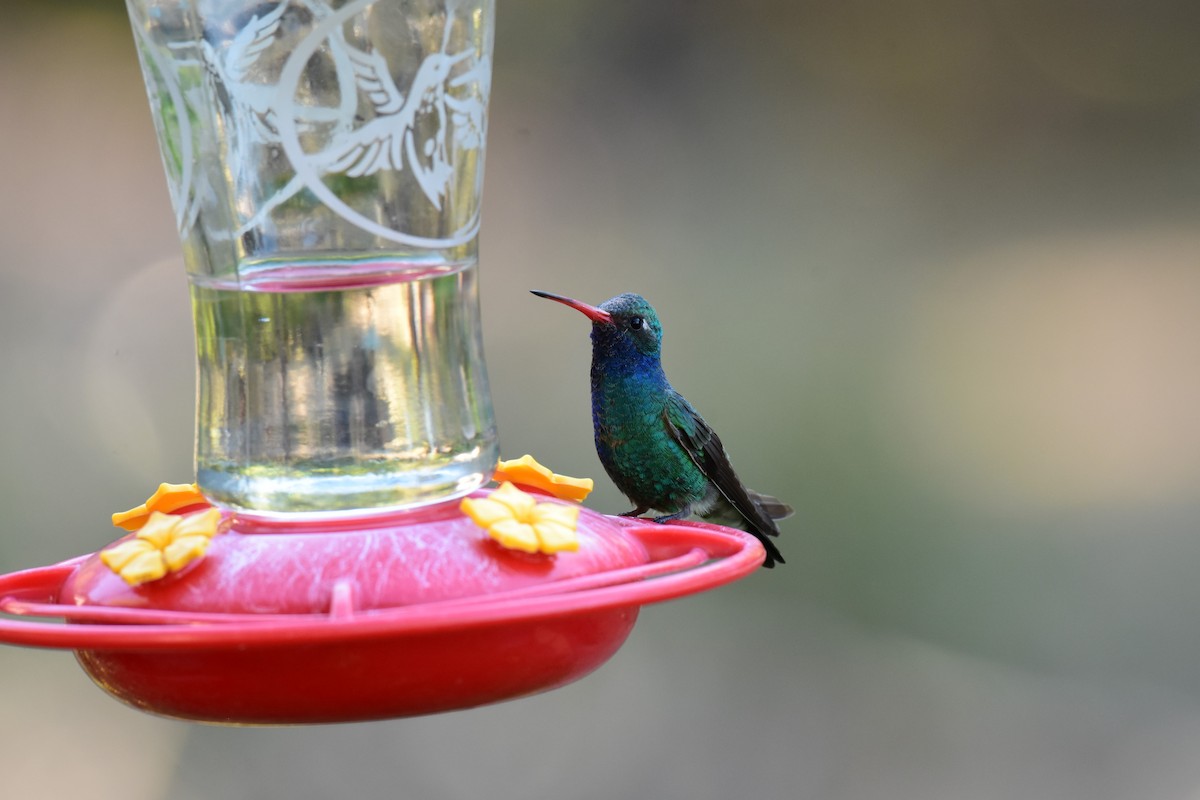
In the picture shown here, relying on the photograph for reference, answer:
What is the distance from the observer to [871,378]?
5.25m

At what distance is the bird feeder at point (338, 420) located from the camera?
1.58m

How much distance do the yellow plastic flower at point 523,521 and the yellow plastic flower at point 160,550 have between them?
313 mm

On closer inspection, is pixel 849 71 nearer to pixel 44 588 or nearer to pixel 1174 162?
pixel 1174 162

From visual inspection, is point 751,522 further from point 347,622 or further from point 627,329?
point 347,622

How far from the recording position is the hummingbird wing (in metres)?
3.08

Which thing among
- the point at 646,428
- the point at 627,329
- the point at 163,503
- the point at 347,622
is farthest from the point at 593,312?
the point at 347,622

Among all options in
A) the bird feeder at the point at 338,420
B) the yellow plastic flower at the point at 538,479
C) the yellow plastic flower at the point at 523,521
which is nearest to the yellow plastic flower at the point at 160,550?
the bird feeder at the point at 338,420

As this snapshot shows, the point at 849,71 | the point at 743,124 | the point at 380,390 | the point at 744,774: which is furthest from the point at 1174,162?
the point at 380,390

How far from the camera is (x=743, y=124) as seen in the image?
220 inches

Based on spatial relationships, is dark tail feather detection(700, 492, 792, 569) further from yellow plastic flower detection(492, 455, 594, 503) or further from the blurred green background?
the blurred green background

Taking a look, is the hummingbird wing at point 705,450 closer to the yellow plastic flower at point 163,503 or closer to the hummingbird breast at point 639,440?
the hummingbird breast at point 639,440

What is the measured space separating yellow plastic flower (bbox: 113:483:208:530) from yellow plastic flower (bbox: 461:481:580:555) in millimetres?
529

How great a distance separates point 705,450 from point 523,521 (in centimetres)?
147

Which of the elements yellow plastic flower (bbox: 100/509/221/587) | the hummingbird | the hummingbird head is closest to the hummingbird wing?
the hummingbird
